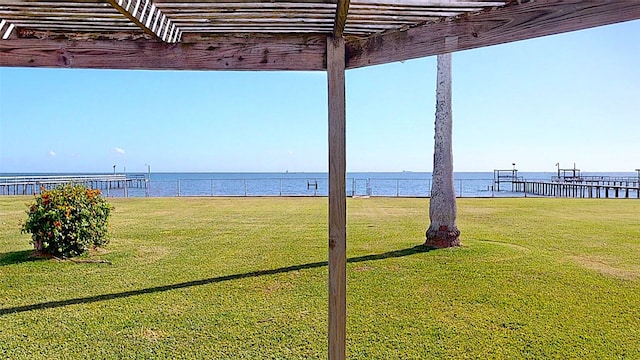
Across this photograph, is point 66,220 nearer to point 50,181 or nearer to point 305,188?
point 50,181

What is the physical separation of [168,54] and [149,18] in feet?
1.13

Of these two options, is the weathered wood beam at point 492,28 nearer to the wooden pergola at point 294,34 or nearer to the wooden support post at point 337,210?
the wooden pergola at point 294,34

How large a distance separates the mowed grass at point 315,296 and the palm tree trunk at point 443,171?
39cm

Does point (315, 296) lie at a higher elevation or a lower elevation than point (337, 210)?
lower

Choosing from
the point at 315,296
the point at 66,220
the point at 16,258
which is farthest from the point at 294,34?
the point at 16,258

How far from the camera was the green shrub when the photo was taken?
593cm

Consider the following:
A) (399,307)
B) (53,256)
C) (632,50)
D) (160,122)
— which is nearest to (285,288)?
(399,307)

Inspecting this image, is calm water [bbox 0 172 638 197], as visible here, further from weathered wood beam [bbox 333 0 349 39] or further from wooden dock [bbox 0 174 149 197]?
weathered wood beam [bbox 333 0 349 39]

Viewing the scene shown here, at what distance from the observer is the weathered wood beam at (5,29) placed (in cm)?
220

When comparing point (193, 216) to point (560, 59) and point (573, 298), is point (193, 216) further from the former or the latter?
point (560, 59)

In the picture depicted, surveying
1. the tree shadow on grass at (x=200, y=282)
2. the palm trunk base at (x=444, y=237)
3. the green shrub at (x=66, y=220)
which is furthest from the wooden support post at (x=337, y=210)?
the palm trunk base at (x=444, y=237)

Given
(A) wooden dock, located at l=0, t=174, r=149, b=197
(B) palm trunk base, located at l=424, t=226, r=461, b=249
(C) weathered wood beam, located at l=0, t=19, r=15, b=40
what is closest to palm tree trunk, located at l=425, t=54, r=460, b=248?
(B) palm trunk base, located at l=424, t=226, r=461, b=249

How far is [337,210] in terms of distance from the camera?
7.15ft

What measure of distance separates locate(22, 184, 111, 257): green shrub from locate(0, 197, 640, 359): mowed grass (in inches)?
10.9
